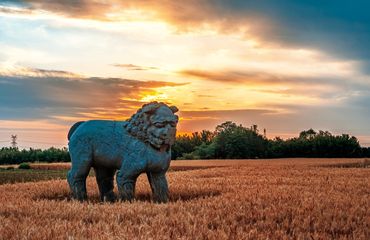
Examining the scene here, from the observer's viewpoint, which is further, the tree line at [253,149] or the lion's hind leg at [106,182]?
the tree line at [253,149]

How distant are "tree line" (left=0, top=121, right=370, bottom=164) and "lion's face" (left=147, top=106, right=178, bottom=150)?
4889 centimetres

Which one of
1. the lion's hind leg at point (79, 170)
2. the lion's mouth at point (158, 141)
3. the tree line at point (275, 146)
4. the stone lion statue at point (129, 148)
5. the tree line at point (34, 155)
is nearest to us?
the lion's mouth at point (158, 141)

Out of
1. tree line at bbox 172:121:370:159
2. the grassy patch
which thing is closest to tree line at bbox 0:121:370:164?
tree line at bbox 172:121:370:159

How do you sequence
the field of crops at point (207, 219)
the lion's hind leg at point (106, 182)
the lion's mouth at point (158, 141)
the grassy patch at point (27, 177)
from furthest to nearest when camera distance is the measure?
the grassy patch at point (27, 177) < the lion's hind leg at point (106, 182) < the lion's mouth at point (158, 141) < the field of crops at point (207, 219)

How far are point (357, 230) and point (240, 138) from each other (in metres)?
53.2

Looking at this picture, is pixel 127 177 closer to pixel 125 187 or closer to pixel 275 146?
pixel 125 187

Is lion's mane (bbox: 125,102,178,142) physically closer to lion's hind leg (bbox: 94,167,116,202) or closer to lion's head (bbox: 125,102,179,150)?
lion's head (bbox: 125,102,179,150)

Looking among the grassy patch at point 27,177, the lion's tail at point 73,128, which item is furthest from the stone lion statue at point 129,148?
the grassy patch at point 27,177

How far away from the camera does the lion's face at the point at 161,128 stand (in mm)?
11234

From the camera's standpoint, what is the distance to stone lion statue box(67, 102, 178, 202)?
11328 mm

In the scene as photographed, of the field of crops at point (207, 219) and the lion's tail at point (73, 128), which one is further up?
the lion's tail at point (73, 128)

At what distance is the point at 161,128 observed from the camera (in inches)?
445

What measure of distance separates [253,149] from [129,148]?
50.5 metres

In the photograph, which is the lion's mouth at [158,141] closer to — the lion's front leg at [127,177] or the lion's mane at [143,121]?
the lion's mane at [143,121]
